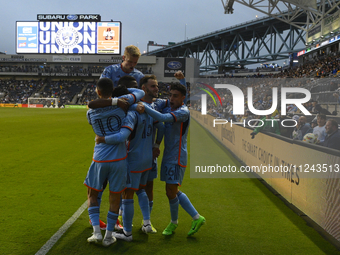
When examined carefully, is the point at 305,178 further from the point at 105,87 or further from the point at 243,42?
the point at 243,42

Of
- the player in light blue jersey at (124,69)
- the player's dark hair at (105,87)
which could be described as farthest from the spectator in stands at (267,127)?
the player's dark hair at (105,87)

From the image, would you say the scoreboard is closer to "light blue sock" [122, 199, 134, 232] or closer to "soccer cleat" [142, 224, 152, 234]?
"soccer cleat" [142, 224, 152, 234]

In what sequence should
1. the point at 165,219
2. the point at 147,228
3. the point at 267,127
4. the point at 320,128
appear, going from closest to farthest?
1. the point at 147,228
2. the point at 165,219
3. the point at 320,128
4. the point at 267,127

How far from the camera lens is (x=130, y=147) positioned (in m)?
3.90

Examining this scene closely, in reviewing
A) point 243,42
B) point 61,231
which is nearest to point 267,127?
point 61,231

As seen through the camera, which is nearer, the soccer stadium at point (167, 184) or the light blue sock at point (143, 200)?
the soccer stadium at point (167, 184)

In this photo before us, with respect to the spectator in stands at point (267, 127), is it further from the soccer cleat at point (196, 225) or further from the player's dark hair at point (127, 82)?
the player's dark hair at point (127, 82)

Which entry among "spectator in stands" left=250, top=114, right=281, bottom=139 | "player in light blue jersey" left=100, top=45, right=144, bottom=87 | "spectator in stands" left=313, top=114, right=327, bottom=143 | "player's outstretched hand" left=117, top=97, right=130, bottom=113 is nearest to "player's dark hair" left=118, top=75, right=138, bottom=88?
"player in light blue jersey" left=100, top=45, right=144, bottom=87

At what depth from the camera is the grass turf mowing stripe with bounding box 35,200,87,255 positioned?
370 centimetres

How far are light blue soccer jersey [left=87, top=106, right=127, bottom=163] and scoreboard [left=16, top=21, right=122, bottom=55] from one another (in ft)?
176

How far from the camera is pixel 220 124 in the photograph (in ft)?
51.2

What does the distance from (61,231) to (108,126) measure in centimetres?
180

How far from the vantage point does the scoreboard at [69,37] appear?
2168 inches

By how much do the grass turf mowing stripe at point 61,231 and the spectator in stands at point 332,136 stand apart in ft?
15.5
